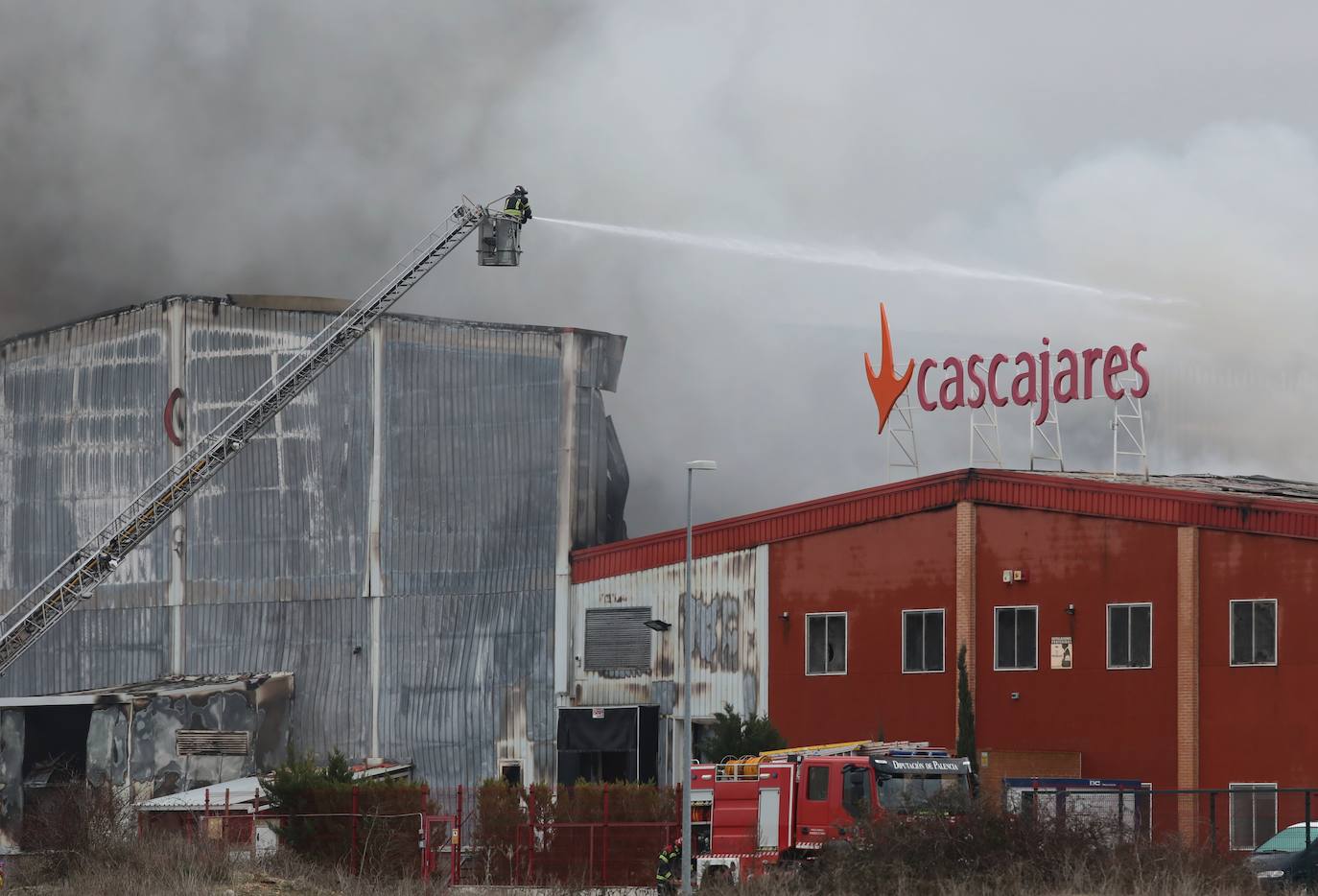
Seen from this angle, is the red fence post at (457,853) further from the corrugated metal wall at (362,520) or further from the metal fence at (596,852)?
the corrugated metal wall at (362,520)

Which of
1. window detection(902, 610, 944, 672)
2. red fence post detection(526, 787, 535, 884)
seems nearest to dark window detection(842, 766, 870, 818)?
red fence post detection(526, 787, 535, 884)

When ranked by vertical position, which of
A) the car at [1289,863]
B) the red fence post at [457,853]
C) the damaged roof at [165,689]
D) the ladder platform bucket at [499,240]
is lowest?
the red fence post at [457,853]

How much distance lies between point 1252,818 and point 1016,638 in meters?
6.47

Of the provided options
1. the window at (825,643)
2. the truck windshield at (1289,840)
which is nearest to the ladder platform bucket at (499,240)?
the window at (825,643)

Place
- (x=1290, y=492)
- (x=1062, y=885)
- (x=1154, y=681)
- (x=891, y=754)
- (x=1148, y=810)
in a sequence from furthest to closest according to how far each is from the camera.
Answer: (x=1290, y=492) → (x=1154, y=681) → (x=1148, y=810) → (x=891, y=754) → (x=1062, y=885)

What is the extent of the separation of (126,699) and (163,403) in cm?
917

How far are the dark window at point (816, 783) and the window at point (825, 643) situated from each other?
45.7 ft

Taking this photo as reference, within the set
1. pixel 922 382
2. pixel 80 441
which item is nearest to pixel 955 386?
pixel 922 382

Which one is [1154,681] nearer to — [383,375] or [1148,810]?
[1148,810]

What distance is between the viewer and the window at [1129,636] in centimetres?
4103

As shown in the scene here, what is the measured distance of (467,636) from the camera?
51125mm

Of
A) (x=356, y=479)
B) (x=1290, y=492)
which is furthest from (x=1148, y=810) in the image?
(x=356, y=479)

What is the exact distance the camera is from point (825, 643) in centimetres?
4550

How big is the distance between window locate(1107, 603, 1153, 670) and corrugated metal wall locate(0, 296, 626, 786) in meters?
15.0
